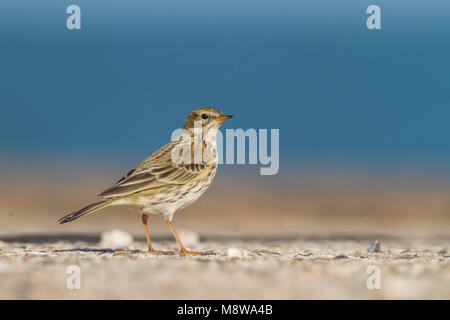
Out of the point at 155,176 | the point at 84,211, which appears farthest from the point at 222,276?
the point at 155,176

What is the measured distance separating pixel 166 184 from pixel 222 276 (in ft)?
8.98

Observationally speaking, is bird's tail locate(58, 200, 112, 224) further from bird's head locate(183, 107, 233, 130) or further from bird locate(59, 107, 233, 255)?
bird's head locate(183, 107, 233, 130)

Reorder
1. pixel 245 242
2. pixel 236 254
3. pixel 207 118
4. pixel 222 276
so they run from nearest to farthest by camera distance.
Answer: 1. pixel 222 276
2. pixel 236 254
3. pixel 207 118
4. pixel 245 242

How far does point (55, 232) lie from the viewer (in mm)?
13242

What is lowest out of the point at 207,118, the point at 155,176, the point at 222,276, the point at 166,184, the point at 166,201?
the point at 222,276

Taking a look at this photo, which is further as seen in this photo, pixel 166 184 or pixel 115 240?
pixel 115 240

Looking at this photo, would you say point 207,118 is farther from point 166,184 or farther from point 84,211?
point 84,211

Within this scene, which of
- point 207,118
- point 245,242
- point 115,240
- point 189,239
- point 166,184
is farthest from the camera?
point 245,242

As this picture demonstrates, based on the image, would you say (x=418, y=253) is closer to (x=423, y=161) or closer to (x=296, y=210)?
(x=296, y=210)

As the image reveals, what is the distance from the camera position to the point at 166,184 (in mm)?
9086

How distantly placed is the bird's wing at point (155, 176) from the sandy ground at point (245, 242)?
80 centimetres

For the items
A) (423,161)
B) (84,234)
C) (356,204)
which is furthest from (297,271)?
(423,161)

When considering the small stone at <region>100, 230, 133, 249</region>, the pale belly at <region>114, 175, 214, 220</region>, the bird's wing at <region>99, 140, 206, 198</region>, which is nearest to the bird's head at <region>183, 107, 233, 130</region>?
the bird's wing at <region>99, 140, 206, 198</region>

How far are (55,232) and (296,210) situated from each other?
1041 cm
